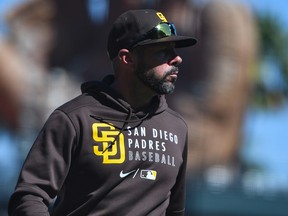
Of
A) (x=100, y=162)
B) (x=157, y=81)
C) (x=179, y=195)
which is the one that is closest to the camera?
(x=100, y=162)

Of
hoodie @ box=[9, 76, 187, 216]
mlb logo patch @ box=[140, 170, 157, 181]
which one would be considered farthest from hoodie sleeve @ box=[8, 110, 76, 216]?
mlb logo patch @ box=[140, 170, 157, 181]

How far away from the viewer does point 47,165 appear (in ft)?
17.0

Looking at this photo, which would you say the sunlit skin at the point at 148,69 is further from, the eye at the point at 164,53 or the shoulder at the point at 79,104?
the shoulder at the point at 79,104

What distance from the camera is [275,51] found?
142ft

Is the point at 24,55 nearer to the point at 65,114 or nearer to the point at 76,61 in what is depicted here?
the point at 76,61

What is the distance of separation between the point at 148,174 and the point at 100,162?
248 mm

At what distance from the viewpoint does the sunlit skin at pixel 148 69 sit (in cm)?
541

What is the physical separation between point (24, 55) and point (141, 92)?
27.0 meters

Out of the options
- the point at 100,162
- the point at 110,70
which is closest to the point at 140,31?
the point at 100,162

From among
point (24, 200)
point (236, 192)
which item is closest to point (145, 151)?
point (24, 200)

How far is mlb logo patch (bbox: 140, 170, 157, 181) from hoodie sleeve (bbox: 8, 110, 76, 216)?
36 cm

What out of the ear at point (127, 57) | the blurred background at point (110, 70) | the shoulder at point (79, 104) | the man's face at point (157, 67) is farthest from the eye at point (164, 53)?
the blurred background at point (110, 70)

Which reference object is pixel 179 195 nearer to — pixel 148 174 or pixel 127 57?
pixel 148 174

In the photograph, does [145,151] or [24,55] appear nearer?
[145,151]
